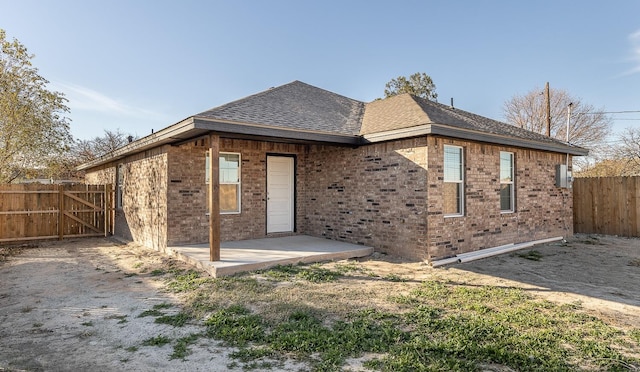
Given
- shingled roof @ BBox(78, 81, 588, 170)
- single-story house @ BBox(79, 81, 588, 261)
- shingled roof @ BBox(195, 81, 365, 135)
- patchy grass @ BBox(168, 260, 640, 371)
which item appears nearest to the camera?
patchy grass @ BBox(168, 260, 640, 371)

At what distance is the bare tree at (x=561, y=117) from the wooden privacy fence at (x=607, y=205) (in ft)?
42.2

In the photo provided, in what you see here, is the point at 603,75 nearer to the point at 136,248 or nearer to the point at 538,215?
the point at 538,215

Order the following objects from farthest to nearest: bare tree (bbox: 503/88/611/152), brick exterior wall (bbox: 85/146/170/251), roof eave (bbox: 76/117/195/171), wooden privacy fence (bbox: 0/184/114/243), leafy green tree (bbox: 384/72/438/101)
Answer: bare tree (bbox: 503/88/611/152) < leafy green tree (bbox: 384/72/438/101) < wooden privacy fence (bbox: 0/184/114/243) < brick exterior wall (bbox: 85/146/170/251) < roof eave (bbox: 76/117/195/171)

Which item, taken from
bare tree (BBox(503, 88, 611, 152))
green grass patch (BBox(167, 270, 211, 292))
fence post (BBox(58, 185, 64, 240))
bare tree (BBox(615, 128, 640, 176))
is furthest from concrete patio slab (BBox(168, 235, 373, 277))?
bare tree (BBox(503, 88, 611, 152))

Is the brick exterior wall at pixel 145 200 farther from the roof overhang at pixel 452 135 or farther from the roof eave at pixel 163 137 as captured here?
the roof overhang at pixel 452 135

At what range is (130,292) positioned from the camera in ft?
17.2

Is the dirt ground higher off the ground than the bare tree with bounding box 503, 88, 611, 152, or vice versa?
the bare tree with bounding box 503, 88, 611, 152

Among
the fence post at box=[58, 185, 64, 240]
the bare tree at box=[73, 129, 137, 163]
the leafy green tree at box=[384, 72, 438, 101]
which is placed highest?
the leafy green tree at box=[384, 72, 438, 101]

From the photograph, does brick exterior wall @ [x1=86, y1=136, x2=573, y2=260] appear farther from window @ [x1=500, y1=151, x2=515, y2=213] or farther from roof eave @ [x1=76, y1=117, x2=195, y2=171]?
roof eave @ [x1=76, y1=117, x2=195, y2=171]

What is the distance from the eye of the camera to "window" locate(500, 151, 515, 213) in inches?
342

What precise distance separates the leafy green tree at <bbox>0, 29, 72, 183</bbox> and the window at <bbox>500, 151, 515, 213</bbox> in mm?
14155

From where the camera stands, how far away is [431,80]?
21828 mm

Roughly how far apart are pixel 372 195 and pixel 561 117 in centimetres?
2292

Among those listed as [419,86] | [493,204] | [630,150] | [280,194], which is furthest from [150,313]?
[630,150]
